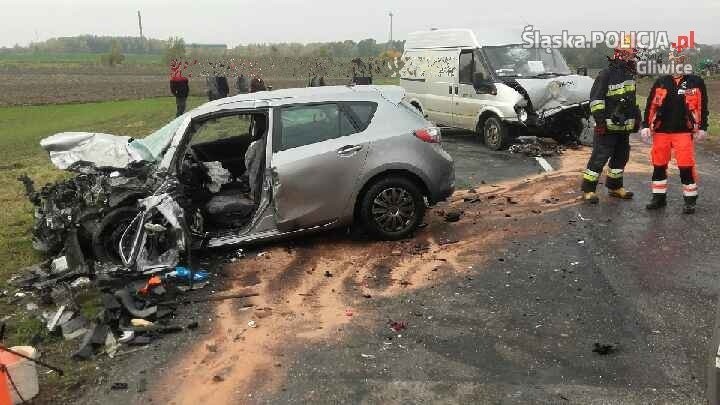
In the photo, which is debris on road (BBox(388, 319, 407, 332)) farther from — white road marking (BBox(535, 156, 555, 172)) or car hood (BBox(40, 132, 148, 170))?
white road marking (BBox(535, 156, 555, 172))

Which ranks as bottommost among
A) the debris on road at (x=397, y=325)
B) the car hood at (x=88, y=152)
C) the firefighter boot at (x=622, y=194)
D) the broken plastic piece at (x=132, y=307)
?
the debris on road at (x=397, y=325)

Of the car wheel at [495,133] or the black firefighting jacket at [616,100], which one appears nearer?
the black firefighting jacket at [616,100]

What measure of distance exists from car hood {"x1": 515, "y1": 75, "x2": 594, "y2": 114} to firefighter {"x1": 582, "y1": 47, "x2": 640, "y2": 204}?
342 centimetres

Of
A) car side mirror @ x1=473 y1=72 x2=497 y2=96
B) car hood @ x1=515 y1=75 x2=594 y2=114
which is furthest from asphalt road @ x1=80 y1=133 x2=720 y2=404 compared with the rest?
car side mirror @ x1=473 y1=72 x2=497 y2=96

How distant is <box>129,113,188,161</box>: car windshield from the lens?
616 cm

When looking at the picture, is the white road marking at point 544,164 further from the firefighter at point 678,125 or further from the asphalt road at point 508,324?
the asphalt road at point 508,324

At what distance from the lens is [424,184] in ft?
21.7

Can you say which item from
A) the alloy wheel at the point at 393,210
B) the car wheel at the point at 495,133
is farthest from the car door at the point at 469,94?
the alloy wheel at the point at 393,210

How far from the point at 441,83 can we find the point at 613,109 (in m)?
5.87

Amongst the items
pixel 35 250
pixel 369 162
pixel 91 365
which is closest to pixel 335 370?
pixel 91 365

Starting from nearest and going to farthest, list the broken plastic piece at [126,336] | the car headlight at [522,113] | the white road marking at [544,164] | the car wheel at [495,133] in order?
the broken plastic piece at [126,336]
the white road marking at [544,164]
the car headlight at [522,113]
the car wheel at [495,133]

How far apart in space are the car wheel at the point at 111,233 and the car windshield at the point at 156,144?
24.3 inches

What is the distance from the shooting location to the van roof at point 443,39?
40.3 feet

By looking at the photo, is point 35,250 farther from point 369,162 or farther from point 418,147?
point 418,147
